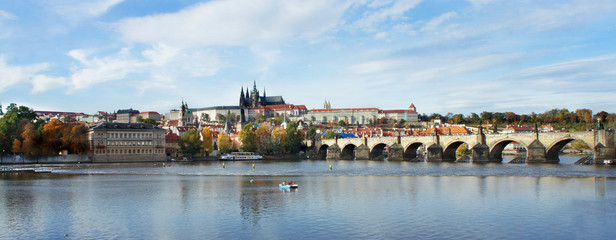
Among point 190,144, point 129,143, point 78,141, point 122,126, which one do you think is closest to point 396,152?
point 190,144

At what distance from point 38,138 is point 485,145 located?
187 ft

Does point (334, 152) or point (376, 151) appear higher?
point (376, 151)

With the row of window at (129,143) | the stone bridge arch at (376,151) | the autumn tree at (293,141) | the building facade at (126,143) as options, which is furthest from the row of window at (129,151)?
the stone bridge arch at (376,151)

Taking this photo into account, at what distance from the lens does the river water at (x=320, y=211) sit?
17.9m

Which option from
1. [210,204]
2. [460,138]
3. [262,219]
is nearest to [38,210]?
[210,204]

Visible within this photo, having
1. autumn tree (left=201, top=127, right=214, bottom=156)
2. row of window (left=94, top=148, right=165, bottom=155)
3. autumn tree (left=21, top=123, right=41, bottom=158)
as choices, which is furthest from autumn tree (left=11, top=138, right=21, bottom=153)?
autumn tree (left=201, top=127, right=214, bottom=156)

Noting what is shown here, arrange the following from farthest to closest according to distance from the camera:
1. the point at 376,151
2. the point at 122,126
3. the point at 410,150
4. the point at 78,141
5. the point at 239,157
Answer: the point at 239,157, the point at 376,151, the point at 122,126, the point at 410,150, the point at 78,141

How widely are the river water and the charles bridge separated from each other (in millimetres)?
16942

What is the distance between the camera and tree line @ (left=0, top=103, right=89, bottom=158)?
69.6 m

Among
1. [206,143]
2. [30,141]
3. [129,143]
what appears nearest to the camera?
[30,141]

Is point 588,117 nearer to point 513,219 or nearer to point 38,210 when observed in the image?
point 513,219

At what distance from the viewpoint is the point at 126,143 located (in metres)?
80.6

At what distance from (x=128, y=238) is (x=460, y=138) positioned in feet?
175

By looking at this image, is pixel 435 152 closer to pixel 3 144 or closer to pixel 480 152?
pixel 480 152
